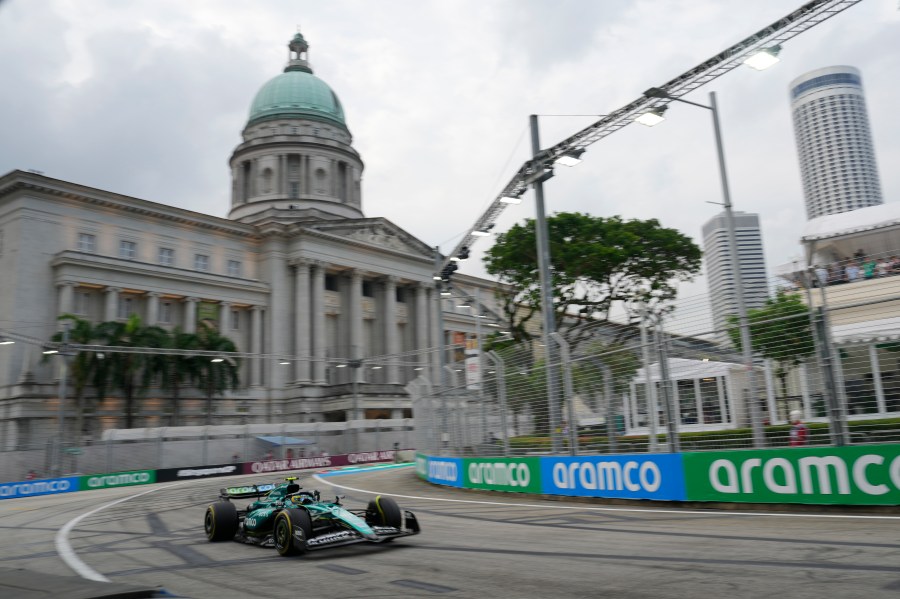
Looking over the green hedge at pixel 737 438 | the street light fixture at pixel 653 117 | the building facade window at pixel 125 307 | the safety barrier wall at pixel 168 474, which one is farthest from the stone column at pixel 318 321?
the street light fixture at pixel 653 117

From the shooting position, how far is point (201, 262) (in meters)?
62.9

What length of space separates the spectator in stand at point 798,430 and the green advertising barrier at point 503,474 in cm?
674

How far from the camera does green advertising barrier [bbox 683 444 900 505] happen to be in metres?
10.4

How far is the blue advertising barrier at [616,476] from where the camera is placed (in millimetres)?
13613

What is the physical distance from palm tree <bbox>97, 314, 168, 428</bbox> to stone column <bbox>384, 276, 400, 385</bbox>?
25.6 meters

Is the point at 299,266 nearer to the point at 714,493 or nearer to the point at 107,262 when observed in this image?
the point at 107,262

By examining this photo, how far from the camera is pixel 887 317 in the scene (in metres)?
10.6

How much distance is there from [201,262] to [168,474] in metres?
27.7

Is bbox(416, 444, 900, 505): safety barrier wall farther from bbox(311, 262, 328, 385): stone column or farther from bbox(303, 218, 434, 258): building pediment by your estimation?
bbox(303, 218, 434, 258): building pediment

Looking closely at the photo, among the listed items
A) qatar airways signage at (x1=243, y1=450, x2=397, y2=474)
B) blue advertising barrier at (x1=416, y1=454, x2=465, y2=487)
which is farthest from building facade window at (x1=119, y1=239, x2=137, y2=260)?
Answer: blue advertising barrier at (x1=416, y1=454, x2=465, y2=487)

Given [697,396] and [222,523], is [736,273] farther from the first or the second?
[222,523]

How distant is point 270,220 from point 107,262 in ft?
60.8

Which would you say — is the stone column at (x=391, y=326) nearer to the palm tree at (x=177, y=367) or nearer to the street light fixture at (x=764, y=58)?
the palm tree at (x=177, y=367)

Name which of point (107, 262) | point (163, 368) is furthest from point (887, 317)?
point (107, 262)
